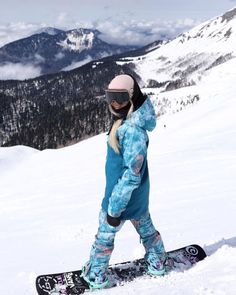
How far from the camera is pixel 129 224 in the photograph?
905cm

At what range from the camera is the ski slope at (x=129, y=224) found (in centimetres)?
534

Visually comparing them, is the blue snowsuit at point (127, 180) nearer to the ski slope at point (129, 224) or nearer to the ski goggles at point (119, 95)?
the ski goggles at point (119, 95)

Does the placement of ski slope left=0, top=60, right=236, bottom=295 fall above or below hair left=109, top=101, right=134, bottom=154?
below

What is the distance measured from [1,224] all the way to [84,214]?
7.45 ft

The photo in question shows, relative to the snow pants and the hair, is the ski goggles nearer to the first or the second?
the hair

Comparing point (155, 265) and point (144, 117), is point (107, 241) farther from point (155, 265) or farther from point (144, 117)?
point (144, 117)

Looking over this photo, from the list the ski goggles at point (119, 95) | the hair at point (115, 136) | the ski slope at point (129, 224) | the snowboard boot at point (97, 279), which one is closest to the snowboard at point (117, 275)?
the snowboard boot at point (97, 279)

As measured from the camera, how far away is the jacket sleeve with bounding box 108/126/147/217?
4.62 metres

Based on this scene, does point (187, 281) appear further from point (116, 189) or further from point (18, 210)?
point (18, 210)

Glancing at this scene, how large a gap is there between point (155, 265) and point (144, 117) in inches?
76.6

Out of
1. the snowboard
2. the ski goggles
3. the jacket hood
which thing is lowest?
the snowboard

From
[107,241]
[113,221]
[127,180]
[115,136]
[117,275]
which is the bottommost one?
[117,275]

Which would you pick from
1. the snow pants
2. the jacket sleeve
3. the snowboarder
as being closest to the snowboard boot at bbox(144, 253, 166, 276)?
the snow pants

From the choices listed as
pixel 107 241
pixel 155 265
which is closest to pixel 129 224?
pixel 155 265
